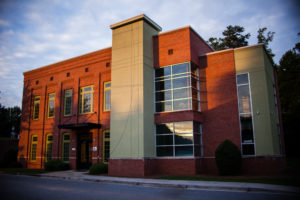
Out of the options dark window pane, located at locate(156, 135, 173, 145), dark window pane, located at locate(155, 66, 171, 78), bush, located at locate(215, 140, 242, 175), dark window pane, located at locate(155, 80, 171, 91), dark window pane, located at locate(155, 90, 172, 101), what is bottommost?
bush, located at locate(215, 140, 242, 175)

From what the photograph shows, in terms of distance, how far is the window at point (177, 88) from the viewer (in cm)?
1922

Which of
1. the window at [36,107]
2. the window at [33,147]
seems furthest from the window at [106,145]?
the window at [36,107]

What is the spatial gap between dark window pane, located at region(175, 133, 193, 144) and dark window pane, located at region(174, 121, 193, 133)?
0.29 metres

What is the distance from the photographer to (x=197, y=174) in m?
17.5

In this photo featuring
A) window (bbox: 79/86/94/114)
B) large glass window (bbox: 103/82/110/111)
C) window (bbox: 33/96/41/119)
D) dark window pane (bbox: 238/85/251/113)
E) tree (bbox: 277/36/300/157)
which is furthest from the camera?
tree (bbox: 277/36/300/157)

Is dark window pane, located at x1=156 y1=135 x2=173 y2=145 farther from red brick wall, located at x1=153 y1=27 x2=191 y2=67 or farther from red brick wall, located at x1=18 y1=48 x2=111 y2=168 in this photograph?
red brick wall, located at x1=153 y1=27 x2=191 y2=67

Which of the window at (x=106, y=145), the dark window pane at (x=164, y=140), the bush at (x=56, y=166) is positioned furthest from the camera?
the bush at (x=56, y=166)

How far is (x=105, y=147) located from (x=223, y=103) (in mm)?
10719

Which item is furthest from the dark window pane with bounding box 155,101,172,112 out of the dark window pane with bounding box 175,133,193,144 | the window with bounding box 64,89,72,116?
the window with bounding box 64,89,72,116

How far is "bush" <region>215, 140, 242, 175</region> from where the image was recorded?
1647 centimetres

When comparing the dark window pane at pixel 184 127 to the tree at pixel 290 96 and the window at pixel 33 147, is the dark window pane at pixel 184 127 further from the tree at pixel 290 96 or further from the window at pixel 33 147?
the tree at pixel 290 96

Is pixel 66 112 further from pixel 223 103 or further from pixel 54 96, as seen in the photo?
pixel 223 103

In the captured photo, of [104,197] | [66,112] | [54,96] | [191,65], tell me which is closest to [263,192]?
[104,197]

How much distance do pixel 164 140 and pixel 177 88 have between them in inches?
160
